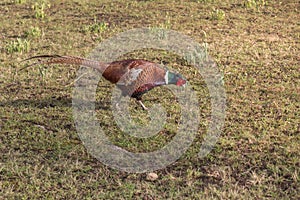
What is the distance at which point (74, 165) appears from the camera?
4.58m

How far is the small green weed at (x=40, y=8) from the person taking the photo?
8.77m

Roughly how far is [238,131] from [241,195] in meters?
1.07

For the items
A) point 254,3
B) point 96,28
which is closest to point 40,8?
point 96,28

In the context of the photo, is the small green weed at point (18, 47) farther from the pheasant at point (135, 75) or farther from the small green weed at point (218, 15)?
the small green weed at point (218, 15)

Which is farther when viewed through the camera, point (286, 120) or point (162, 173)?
point (286, 120)

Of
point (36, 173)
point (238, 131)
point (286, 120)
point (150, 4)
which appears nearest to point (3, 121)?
point (36, 173)

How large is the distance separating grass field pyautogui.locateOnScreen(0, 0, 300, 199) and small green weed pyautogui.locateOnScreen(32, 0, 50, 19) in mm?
34

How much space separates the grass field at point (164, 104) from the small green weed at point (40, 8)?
1.4 inches

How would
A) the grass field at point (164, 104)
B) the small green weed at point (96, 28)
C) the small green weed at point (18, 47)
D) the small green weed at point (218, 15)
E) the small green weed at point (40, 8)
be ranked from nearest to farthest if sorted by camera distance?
the grass field at point (164, 104), the small green weed at point (18, 47), the small green weed at point (96, 28), the small green weed at point (218, 15), the small green weed at point (40, 8)

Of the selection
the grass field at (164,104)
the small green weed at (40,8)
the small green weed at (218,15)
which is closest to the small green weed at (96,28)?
the grass field at (164,104)

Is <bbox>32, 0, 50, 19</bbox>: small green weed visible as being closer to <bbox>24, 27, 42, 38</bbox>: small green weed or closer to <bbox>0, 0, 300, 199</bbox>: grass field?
<bbox>0, 0, 300, 199</bbox>: grass field

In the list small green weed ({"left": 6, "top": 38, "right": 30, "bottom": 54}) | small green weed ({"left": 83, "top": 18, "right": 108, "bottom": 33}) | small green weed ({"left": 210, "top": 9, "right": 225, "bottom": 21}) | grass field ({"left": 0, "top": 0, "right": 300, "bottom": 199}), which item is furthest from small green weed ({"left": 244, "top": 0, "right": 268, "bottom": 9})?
small green weed ({"left": 6, "top": 38, "right": 30, "bottom": 54})

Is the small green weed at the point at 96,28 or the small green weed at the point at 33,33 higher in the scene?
the small green weed at the point at 96,28

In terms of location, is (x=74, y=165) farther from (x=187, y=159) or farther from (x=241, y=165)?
(x=241, y=165)
